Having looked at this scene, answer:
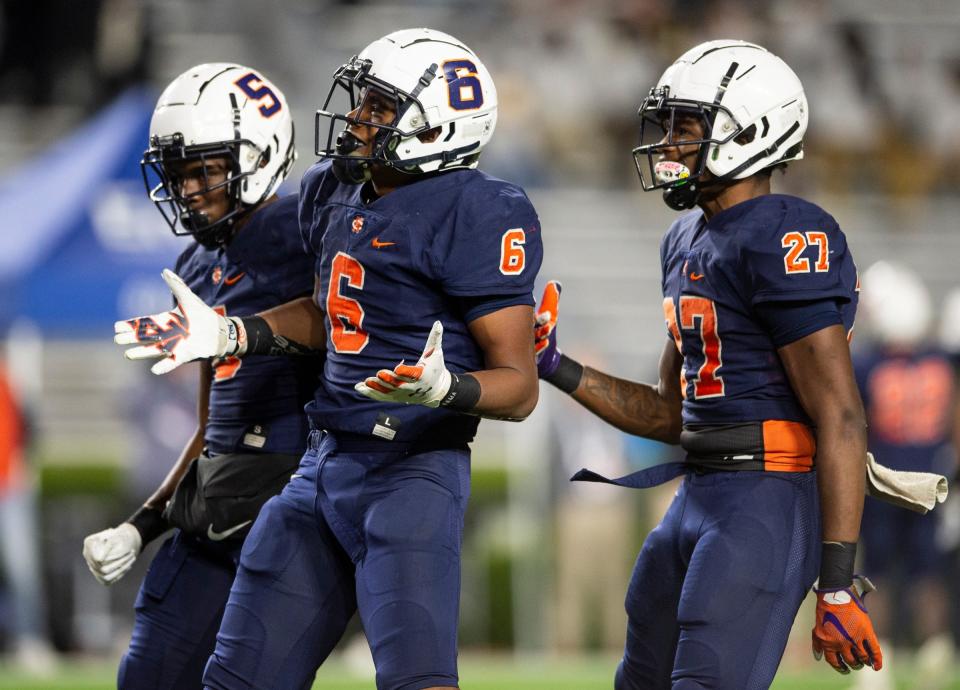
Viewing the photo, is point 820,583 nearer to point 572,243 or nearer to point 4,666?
point 4,666

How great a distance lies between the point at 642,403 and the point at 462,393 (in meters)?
0.94

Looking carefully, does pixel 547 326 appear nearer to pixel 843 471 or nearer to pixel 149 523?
pixel 843 471

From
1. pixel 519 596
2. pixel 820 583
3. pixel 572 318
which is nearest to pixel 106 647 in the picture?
pixel 519 596

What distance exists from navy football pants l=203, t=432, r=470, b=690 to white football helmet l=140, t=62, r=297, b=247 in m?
0.85

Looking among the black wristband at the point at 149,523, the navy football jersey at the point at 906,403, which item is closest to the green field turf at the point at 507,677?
the navy football jersey at the point at 906,403

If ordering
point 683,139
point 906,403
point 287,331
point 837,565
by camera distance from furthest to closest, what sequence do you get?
point 906,403, point 287,331, point 683,139, point 837,565

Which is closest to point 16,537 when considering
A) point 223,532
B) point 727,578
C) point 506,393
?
point 223,532

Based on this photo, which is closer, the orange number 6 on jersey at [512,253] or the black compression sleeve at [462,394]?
the black compression sleeve at [462,394]

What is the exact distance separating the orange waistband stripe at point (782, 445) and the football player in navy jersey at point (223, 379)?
1.24 metres

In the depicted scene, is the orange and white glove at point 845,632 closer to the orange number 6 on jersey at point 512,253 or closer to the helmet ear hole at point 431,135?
the orange number 6 on jersey at point 512,253

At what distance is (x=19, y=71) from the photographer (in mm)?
10922

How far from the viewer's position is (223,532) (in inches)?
152

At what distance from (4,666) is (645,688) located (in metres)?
5.13

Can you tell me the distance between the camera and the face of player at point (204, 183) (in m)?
3.94
